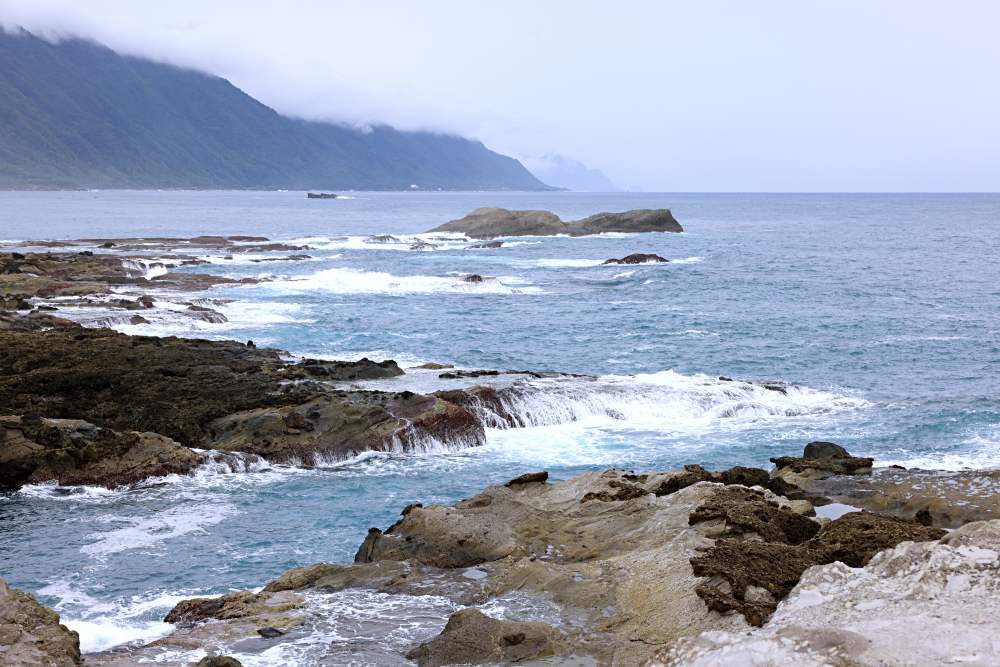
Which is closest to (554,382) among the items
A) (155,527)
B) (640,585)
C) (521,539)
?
(155,527)

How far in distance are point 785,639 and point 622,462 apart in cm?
1722

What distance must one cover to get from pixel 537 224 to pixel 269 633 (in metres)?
112

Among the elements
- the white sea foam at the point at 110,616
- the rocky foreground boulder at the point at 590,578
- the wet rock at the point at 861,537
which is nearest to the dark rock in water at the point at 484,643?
the rocky foreground boulder at the point at 590,578

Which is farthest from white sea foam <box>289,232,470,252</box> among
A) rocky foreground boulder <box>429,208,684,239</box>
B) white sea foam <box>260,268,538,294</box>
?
white sea foam <box>260,268,538,294</box>

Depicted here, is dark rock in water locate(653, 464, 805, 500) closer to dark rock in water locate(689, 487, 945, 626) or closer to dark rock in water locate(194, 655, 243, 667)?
→ dark rock in water locate(689, 487, 945, 626)

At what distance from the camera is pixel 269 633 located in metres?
12.2

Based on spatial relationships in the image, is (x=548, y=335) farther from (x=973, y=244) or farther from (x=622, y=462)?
(x=973, y=244)

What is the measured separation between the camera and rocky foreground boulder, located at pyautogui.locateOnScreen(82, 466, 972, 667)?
10164 millimetres

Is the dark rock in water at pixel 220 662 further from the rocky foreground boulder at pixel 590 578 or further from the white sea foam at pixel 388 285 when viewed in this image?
the white sea foam at pixel 388 285

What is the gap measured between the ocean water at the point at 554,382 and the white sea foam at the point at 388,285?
0.27 meters

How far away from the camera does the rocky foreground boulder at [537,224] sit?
121 m

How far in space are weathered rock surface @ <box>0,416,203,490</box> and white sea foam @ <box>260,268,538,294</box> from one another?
133 feet

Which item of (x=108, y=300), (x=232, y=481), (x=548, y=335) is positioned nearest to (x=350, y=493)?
(x=232, y=481)

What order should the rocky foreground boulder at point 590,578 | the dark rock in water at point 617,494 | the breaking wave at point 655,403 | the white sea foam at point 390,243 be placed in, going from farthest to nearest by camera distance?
the white sea foam at point 390,243
the breaking wave at point 655,403
the dark rock in water at point 617,494
the rocky foreground boulder at point 590,578
